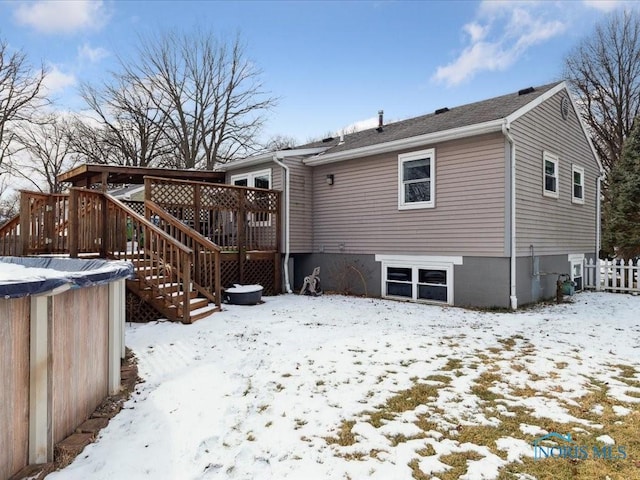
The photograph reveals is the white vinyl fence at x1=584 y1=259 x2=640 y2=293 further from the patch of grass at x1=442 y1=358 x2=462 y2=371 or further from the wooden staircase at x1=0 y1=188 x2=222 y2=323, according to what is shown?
the wooden staircase at x1=0 y1=188 x2=222 y2=323

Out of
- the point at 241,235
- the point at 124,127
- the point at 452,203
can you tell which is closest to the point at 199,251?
the point at 241,235

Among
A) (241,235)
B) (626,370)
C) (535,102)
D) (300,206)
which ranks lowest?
(626,370)

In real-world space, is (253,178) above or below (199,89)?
below

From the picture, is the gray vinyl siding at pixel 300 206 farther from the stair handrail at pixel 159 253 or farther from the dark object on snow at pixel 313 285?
the stair handrail at pixel 159 253

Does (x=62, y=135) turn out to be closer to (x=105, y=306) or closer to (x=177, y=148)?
(x=177, y=148)

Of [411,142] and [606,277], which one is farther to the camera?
[606,277]

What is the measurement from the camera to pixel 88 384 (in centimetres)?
300

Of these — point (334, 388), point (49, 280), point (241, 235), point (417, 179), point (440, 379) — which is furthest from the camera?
point (241, 235)

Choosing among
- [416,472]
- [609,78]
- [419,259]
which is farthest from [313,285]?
[609,78]

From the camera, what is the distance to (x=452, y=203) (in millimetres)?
8195

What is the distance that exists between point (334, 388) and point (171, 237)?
164 inches

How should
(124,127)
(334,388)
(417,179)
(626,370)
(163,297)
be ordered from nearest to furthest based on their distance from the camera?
1. (334,388)
2. (626,370)
3. (163,297)
4. (417,179)
5. (124,127)

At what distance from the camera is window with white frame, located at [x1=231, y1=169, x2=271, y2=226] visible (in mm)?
10133

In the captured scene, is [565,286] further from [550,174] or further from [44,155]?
[44,155]
